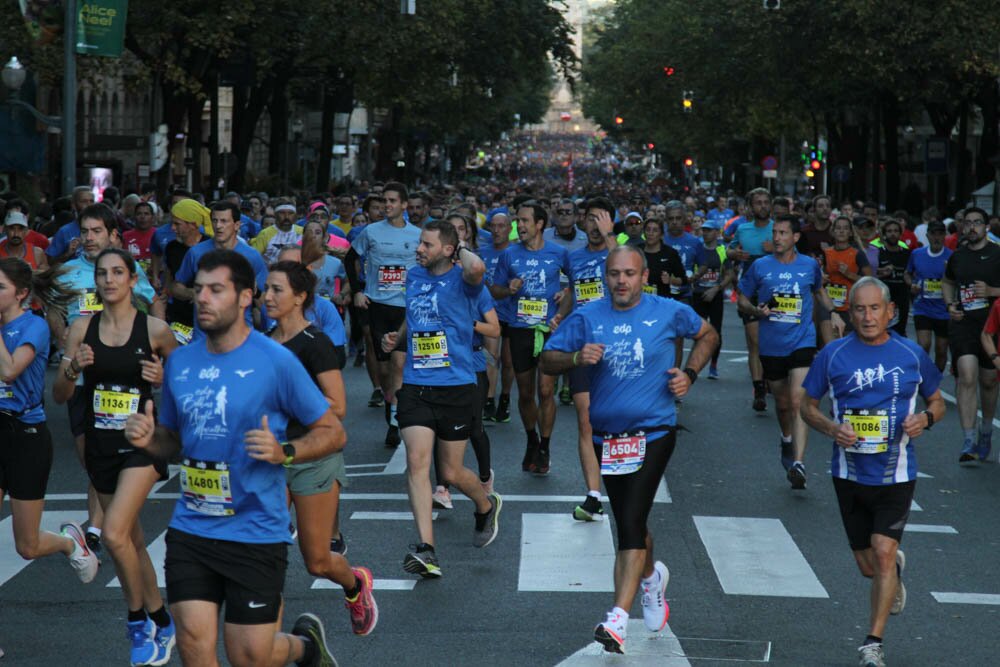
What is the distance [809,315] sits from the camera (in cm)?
1301

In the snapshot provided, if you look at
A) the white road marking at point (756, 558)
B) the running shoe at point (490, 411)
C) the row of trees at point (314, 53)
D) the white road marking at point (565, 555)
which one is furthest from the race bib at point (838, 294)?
the row of trees at point (314, 53)

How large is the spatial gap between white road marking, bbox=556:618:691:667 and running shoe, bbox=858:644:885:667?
72cm

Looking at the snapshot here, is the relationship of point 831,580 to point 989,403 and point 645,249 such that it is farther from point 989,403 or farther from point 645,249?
point 645,249

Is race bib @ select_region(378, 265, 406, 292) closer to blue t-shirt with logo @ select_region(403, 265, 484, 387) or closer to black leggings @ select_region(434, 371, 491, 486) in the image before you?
black leggings @ select_region(434, 371, 491, 486)

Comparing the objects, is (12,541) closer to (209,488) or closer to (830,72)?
(209,488)

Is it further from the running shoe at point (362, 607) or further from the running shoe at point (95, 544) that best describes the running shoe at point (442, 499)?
the running shoe at point (362, 607)

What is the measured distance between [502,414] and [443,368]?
5790 mm

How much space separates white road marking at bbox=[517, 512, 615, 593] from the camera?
30.1ft

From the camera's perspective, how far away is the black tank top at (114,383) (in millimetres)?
8266

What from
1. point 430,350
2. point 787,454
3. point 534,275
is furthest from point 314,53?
point 430,350

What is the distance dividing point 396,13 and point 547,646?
31.2 m

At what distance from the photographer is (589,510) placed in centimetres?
1100

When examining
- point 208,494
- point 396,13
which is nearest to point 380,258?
point 208,494

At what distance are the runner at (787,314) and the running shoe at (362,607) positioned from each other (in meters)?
5.62
